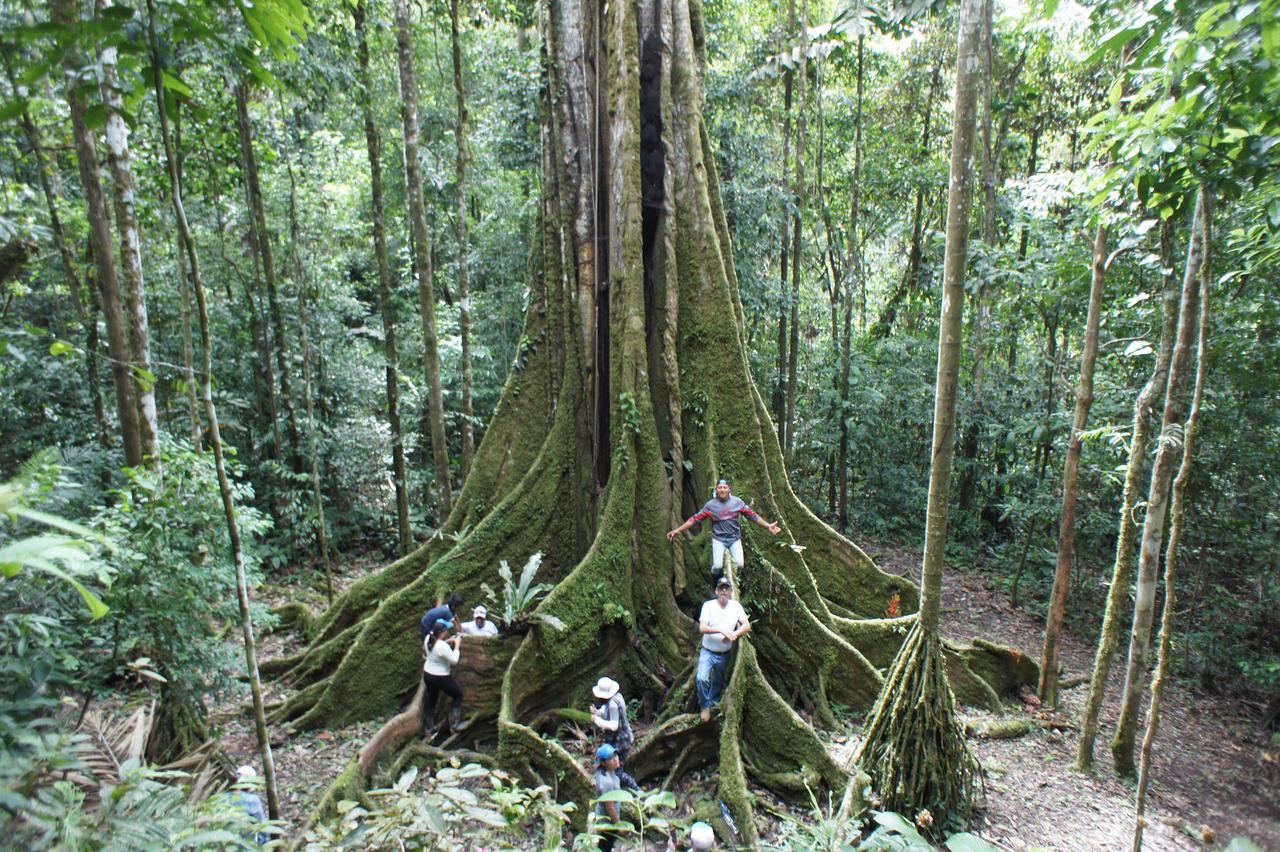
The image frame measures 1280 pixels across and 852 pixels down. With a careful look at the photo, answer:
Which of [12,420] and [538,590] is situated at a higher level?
[12,420]

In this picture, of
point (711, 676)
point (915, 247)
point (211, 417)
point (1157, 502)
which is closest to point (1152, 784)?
point (1157, 502)

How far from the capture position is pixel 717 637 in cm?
Answer: 623

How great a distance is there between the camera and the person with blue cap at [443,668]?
22.1 feet

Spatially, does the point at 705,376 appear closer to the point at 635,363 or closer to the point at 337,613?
the point at 635,363

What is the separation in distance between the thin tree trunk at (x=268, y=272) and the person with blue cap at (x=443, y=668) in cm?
785

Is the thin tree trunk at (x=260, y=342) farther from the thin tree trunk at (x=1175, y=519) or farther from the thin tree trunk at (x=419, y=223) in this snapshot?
the thin tree trunk at (x=1175, y=519)

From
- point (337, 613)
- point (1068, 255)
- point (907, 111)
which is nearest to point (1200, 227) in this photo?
point (1068, 255)

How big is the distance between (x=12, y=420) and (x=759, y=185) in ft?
44.8

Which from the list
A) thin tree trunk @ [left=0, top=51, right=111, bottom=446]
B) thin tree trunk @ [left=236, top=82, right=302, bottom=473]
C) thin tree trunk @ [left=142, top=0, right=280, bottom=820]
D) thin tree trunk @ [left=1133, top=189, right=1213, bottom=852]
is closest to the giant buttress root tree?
thin tree trunk @ [left=1133, top=189, right=1213, bottom=852]

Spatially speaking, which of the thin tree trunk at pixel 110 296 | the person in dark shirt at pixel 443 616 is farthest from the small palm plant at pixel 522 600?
the thin tree trunk at pixel 110 296

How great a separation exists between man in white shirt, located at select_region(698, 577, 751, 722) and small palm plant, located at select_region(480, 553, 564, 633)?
1.39 meters

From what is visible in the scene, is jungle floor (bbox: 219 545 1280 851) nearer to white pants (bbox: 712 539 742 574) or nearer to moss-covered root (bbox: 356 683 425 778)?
moss-covered root (bbox: 356 683 425 778)

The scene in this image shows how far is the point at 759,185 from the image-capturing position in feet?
45.9

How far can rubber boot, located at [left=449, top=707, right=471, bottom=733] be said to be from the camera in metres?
6.75
